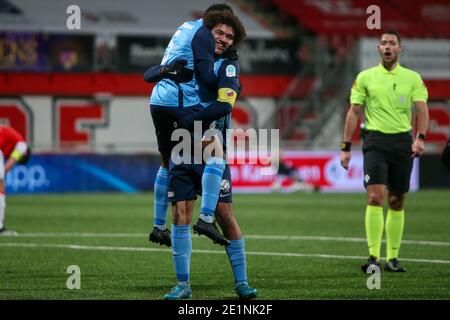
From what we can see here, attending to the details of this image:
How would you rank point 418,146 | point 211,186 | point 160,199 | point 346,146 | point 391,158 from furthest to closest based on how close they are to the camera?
point 346,146 < point 391,158 < point 418,146 < point 160,199 < point 211,186

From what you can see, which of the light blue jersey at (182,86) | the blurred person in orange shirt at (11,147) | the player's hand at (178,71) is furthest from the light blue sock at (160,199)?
A: the blurred person in orange shirt at (11,147)

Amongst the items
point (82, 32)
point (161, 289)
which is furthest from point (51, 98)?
point (161, 289)

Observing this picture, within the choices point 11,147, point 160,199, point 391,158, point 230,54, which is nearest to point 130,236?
point 11,147

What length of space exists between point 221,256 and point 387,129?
250 cm

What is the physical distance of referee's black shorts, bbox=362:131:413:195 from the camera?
11297 millimetres

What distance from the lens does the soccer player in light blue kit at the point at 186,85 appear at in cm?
847

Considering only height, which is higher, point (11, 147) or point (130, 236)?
point (11, 147)

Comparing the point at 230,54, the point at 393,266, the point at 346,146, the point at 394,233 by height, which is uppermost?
the point at 230,54

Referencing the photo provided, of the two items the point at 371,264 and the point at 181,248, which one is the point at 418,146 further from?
the point at 181,248

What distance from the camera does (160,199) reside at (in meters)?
9.58

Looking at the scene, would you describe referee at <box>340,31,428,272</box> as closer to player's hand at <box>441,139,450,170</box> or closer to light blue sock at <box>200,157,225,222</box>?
player's hand at <box>441,139,450,170</box>

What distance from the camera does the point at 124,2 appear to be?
114 ft

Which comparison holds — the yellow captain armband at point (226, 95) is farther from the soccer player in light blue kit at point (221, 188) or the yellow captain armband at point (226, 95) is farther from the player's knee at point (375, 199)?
the player's knee at point (375, 199)

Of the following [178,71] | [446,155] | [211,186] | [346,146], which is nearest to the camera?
[211,186]
